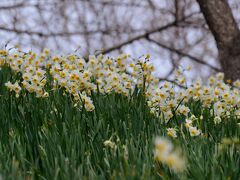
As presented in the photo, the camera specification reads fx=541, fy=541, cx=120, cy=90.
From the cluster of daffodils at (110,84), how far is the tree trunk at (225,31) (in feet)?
5.10

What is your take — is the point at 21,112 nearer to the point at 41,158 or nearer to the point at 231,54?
the point at 41,158

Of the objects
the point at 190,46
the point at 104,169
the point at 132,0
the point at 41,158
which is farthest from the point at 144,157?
the point at 190,46

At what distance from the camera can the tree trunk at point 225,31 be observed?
19.6 feet

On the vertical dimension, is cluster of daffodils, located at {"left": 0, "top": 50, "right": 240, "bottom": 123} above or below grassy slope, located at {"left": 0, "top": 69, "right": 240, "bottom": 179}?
above

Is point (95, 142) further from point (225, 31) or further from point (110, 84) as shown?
point (225, 31)

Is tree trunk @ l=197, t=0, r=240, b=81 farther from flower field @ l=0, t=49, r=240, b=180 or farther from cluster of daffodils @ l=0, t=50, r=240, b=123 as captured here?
flower field @ l=0, t=49, r=240, b=180

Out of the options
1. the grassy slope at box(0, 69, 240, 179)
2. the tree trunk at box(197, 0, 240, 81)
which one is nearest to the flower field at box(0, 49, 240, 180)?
the grassy slope at box(0, 69, 240, 179)

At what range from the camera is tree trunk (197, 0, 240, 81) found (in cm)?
596

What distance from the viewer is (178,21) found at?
790cm

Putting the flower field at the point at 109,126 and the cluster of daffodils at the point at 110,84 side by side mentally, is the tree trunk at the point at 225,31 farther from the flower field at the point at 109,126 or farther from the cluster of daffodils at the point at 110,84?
the flower field at the point at 109,126

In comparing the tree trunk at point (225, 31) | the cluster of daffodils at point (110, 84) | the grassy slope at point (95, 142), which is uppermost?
the tree trunk at point (225, 31)

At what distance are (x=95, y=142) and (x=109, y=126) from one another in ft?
1.13

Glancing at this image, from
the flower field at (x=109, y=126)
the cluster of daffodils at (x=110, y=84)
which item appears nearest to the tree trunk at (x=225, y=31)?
the cluster of daffodils at (x=110, y=84)

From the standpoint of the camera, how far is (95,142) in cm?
254
